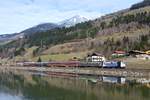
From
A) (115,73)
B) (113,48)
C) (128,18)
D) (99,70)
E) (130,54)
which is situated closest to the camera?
(115,73)

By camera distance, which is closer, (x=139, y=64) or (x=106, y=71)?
(x=139, y=64)

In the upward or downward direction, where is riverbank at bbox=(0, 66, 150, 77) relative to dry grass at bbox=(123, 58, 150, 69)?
downward

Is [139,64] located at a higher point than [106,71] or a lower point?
higher

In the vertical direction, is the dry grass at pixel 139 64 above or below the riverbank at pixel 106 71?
above

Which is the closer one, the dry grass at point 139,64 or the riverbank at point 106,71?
the riverbank at point 106,71

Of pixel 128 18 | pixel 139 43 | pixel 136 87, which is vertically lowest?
pixel 136 87

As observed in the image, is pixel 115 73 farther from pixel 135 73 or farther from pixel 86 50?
pixel 86 50

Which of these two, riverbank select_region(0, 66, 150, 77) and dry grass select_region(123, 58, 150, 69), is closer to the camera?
riverbank select_region(0, 66, 150, 77)

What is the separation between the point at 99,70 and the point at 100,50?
63007 mm

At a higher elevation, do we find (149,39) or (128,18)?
(128,18)

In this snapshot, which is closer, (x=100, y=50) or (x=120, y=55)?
(x=120, y=55)

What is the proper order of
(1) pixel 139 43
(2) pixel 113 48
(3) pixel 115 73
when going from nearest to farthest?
(3) pixel 115 73 → (1) pixel 139 43 → (2) pixel 113 48

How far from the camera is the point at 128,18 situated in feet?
646

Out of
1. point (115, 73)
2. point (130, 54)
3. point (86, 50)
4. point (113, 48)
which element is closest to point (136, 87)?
point (115, 73)
